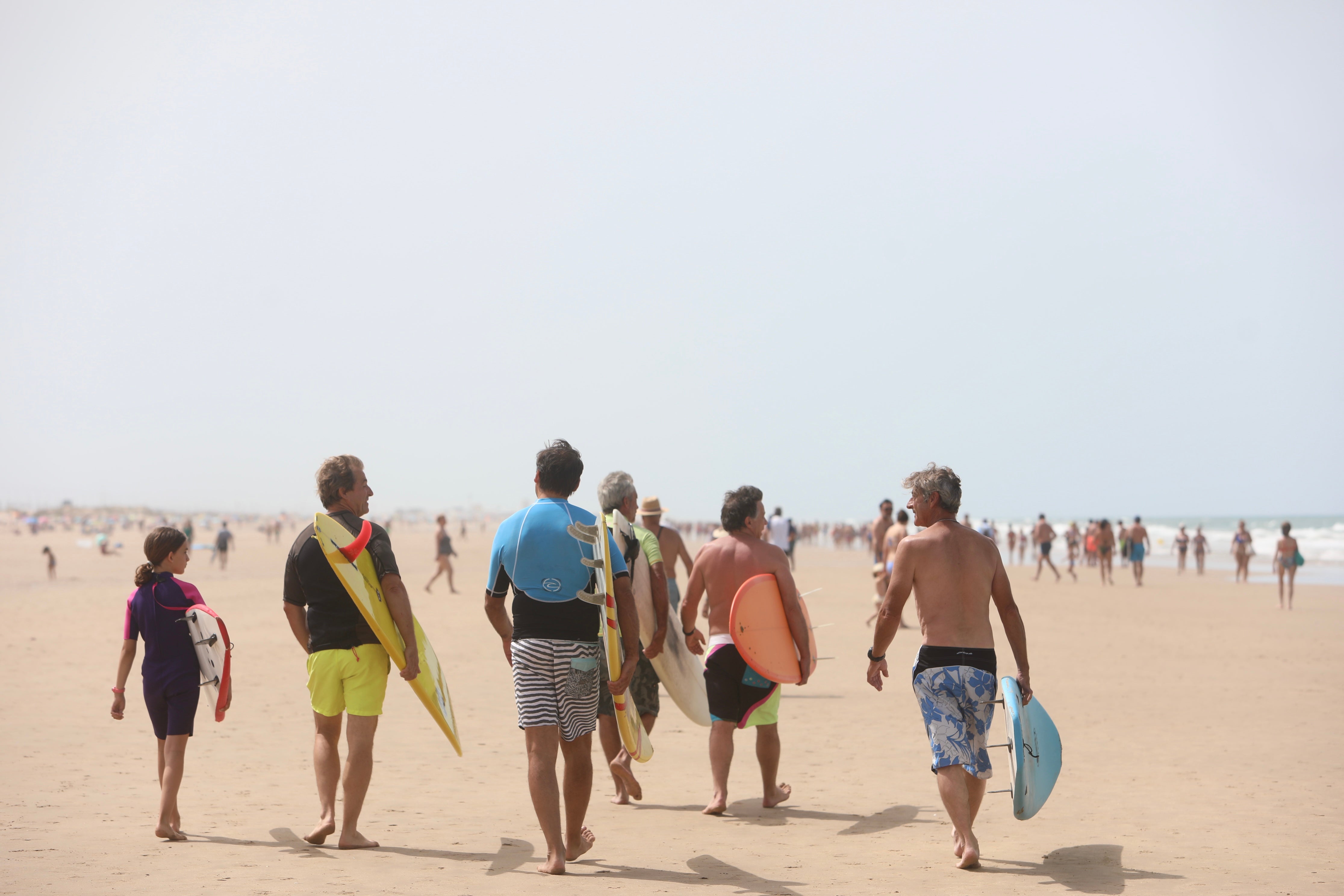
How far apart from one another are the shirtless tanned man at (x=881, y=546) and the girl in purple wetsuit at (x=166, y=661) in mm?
10553

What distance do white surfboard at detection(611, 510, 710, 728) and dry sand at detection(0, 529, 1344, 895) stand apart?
1.90 feet

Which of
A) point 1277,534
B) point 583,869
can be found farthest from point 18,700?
point 1277,534

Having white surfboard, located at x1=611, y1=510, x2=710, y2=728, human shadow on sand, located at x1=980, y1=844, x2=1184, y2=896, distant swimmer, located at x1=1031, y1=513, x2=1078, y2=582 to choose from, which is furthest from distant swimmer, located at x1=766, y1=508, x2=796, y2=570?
distant swimmer, located at x1=1031, y1=513, x2=1078, y2=582

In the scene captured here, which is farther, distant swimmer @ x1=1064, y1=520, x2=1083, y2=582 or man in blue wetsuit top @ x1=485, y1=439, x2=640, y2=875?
distant swimmer @ x1=1064, y1=520, x2=1083, y2=582

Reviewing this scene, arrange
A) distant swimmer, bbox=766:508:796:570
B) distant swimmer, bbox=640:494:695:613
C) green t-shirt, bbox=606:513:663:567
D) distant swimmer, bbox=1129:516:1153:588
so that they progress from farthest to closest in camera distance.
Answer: distant swimmer, bbox=1129:516:1153:588 < distant swimmer, bbox=766:508:796:570 < distant swimmer, bbox=640:494:695:613 < green t-shirt, bbox=606:513:663:567

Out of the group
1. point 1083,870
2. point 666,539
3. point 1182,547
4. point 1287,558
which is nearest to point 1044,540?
point 1182,547

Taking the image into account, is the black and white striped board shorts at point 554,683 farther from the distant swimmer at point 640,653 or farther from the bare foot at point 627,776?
the bare foot at point 627,776

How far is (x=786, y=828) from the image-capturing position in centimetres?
582

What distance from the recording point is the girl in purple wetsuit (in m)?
5.29

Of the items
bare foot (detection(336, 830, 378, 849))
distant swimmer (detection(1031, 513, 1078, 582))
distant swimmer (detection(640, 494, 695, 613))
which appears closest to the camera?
bare foot (detection(336, 830, 378, 849))

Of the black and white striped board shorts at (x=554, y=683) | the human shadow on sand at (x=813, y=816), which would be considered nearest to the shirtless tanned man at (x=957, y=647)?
the human shadow on sand at (x=813, y=816)

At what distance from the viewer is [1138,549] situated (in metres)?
29.6

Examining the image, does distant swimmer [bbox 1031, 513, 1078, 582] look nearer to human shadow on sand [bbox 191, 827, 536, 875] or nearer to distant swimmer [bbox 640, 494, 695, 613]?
distant swimmer [bbox 640, 494, 695, 613]

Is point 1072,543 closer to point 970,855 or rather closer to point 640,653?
point 640,653
